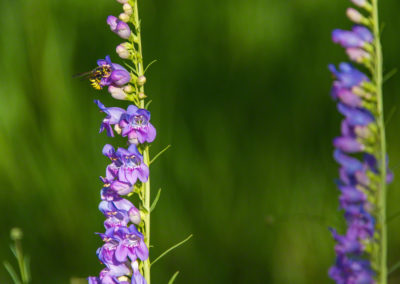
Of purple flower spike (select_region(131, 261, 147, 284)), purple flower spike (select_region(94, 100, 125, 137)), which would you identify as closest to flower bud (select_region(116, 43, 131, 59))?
purple flower spike (select_region(94, 100, 125, 137))

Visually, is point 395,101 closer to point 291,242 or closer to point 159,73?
point 291,242

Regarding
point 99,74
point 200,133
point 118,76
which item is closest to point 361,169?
point 118,76

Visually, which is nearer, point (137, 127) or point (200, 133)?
point (137, 127)

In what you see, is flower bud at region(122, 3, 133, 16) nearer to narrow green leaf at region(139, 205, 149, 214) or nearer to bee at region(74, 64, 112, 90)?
bee at region(74, 64, 112, 90)

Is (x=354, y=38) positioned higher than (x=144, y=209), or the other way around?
(x=354, y=38)

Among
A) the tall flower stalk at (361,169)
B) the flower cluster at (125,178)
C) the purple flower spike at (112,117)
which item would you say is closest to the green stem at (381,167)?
the tall flower stalk at (361,169)

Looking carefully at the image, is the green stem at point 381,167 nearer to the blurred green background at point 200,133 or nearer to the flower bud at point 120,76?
the flower bud at point 120,76

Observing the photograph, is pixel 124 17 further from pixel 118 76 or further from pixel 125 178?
pixel 125 178
